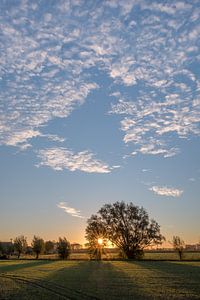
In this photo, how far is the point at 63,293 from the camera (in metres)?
24.3

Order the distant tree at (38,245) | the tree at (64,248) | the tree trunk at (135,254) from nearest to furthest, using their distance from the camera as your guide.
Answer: the tree trunk at (135,254) → the tree at (64,248) → the distant tree at (38,245)

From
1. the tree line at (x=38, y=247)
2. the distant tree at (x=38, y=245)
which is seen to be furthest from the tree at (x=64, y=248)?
the distant tree at (x=38, y=245)

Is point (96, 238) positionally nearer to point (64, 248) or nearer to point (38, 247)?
point (64, 248)

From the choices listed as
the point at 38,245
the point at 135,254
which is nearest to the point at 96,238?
the point at 135,254

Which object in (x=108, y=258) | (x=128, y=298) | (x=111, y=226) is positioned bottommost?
(x=128, y=298)

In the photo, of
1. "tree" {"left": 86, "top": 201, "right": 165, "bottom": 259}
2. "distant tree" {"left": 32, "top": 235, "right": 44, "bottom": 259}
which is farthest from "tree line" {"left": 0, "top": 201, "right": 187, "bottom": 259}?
"distant tree" {"left": 32, "top": 235, "right": 44, "bottom": 259}

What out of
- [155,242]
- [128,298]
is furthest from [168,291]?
[155,242]

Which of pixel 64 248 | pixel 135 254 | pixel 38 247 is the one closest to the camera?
pixel 135 254

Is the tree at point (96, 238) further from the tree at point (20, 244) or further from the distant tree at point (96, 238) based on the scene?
the tree at point (20, 244)

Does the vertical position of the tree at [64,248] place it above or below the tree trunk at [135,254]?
above

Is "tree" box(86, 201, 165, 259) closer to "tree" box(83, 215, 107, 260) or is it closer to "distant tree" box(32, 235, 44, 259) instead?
"tree" box(83, 215, 107, 260)

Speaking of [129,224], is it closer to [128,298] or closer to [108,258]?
[108,258]

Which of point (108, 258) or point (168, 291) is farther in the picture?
point (108, 258)

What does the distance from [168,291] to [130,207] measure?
8003cm
